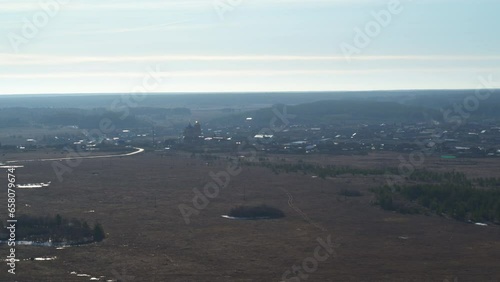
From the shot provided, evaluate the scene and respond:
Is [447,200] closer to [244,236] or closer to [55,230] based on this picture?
[244,236]

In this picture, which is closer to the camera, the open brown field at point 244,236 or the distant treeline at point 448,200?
the open brown field at point 244,236

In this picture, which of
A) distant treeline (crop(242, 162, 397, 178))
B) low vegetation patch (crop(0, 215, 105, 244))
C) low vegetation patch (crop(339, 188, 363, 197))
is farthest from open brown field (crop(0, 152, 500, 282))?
distant treeline (crop(242, 162, 397, 178))

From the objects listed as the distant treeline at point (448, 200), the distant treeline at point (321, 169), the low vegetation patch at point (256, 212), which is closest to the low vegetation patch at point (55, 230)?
the low vegetation patch at point (256, 212)

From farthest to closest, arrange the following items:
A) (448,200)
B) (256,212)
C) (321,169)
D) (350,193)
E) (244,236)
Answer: (321,169) < (350,193) < (448,200) < (256,212) < (244,236)

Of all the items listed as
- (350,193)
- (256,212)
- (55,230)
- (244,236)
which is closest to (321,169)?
(350,193)

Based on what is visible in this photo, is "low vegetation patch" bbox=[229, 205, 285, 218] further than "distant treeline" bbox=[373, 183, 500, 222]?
Yes

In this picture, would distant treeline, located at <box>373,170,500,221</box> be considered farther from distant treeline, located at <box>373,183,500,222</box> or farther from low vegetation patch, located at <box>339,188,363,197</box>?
low vegetation patch, located at <box>339,188,363,197</box>

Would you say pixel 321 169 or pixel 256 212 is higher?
pixel 321 169

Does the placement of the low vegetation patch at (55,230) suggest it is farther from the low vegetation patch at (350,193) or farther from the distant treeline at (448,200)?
the low vegetation patch at (350,193)
